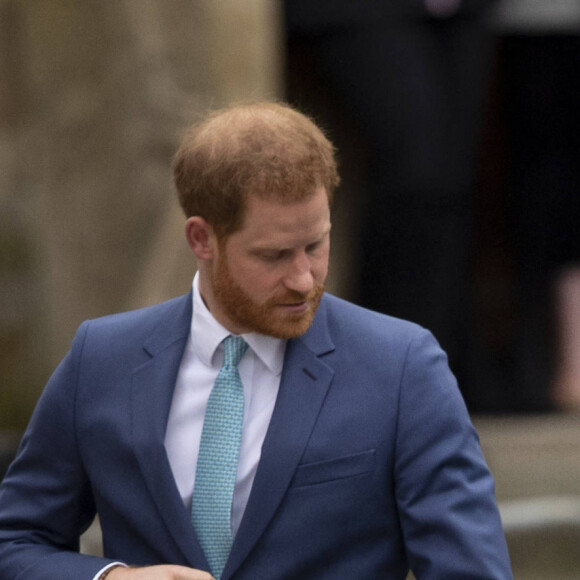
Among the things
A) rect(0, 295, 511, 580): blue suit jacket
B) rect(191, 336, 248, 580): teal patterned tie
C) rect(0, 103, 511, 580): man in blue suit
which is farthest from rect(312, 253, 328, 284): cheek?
rect(191, 336, 248, 580): teal patterned tie

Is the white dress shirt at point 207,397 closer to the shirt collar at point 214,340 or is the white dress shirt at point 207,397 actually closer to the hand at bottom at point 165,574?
the shirt collar at point 214,340

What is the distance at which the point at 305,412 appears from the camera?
276 centimetres

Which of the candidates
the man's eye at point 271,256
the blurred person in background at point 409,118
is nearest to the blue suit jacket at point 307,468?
the man's eye at point 271,256

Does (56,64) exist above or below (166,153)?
above

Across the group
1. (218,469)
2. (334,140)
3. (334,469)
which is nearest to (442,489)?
(334,469)

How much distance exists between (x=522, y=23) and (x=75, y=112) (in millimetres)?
2232

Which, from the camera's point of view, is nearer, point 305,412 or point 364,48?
point 305,412

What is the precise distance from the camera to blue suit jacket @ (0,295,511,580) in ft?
8.81

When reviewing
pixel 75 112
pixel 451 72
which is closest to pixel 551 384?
pixel 451 72

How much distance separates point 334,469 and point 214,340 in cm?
39

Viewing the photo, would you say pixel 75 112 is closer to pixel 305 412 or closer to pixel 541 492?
pixel 541 492

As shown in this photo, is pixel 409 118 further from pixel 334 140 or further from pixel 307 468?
pixel 307 468

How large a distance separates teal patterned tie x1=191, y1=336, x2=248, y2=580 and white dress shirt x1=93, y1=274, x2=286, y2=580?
0.03 metres

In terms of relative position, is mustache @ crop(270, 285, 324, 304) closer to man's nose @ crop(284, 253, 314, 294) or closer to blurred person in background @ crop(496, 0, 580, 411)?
man's nose @ crop(284, 253, 314, 294)
